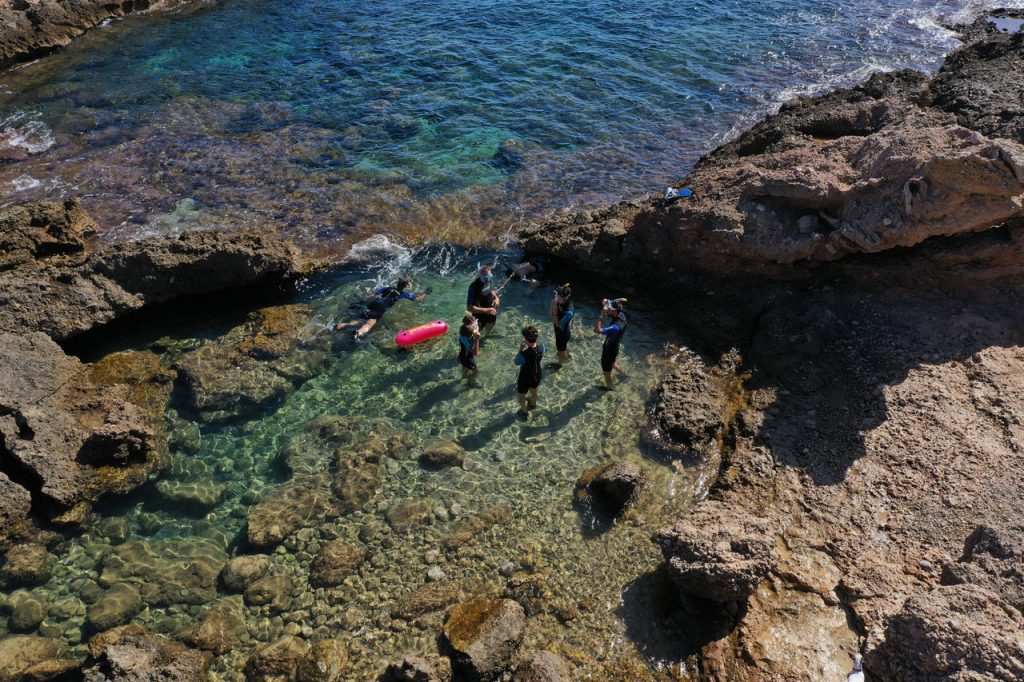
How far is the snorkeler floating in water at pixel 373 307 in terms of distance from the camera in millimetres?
12320

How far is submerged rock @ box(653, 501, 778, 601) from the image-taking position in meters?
7.32

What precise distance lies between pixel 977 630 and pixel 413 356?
940 centimetres

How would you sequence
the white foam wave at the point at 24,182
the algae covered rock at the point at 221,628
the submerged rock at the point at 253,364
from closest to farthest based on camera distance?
the algae covered rock at the point at 221,628 → the submerged rock at the point at 253,364 → the white foam wave at the point at 24,182

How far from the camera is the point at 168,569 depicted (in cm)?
864

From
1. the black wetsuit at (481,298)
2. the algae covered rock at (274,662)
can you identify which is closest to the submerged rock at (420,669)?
the algae covered rock at (274,662)

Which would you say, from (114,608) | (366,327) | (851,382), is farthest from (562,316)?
(114,608)

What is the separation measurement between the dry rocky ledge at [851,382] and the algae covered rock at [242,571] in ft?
18.8

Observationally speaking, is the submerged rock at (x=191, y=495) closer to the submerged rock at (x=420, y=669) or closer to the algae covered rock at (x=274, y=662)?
the algae covered rock at (x=274, y=662)

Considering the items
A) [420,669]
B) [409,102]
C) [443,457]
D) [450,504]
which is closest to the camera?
[420,669]

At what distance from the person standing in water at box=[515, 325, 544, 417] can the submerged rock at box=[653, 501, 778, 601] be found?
3.64 m

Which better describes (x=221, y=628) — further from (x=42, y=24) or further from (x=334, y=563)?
(x=42, y=24)

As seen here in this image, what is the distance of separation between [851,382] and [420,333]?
7902 millimetres

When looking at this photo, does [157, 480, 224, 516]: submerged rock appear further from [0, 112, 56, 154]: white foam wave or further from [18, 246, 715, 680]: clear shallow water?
[0, 112, 56, 154]: white foam wave

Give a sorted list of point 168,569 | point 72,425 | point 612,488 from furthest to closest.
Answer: point 72,425 < point 612,488 < point 168,569
